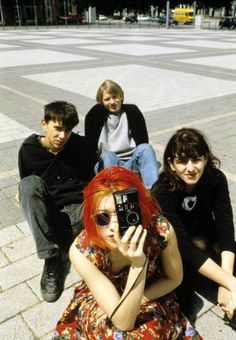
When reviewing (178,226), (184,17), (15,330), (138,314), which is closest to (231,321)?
(178,226)

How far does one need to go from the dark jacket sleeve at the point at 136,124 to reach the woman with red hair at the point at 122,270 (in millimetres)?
2038

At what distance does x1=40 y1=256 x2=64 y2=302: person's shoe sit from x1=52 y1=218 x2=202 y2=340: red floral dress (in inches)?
22.0

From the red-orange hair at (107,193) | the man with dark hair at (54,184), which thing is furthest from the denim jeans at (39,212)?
the red-orange hair at (107,193)

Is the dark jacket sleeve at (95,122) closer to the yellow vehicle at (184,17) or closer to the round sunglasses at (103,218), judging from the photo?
the round sunglasses at (103,218)

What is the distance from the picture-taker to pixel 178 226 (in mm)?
2219

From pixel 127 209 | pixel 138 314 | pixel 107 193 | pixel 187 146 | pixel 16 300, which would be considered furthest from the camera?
pixel 16 300

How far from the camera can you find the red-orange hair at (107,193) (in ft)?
5.05

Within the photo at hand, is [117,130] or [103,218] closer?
[103,218]

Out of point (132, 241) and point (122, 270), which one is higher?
point (132, 241)

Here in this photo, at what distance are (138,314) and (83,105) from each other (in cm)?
609

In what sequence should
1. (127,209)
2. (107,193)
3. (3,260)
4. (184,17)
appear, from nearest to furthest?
1. (127,209)
2. (107,193)
3. (3,260)
4. (184,17)

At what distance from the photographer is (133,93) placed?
8.43m

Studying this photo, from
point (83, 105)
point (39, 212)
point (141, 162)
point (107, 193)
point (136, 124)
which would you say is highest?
point (107, 193)

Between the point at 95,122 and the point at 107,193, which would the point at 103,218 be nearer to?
the point at 107,193
